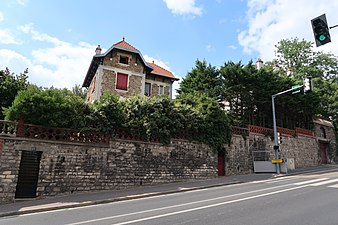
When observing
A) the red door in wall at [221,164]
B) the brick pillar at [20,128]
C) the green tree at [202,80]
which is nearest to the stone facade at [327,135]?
the green tree at [202,80]

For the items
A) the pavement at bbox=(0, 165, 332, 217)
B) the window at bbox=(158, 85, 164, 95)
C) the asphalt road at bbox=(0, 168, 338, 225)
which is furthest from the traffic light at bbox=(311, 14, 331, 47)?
the window at bbox=(158, 85, 164, 95)

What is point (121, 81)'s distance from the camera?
22453 mm

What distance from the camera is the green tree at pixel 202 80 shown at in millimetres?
24617

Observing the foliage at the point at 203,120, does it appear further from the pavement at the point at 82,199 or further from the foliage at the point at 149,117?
the pavement at the point at 82,199

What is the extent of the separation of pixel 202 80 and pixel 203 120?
9.42 metres

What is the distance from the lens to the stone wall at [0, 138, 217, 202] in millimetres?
10648

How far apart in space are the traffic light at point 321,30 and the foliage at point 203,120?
31.9 feet

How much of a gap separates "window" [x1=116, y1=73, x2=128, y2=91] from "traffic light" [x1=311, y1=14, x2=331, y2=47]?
17.7 m

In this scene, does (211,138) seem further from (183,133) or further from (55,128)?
(55,128)

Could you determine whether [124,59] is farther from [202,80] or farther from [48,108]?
[48,108]

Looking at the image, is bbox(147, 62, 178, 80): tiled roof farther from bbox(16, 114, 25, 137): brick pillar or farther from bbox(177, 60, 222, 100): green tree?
bbox(16, 114, 25, 137): brick pillar

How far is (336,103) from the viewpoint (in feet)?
95.5

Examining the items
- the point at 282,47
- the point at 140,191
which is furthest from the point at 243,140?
the point at 282,47

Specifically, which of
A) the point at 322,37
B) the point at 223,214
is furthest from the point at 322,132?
the point at 223,214
